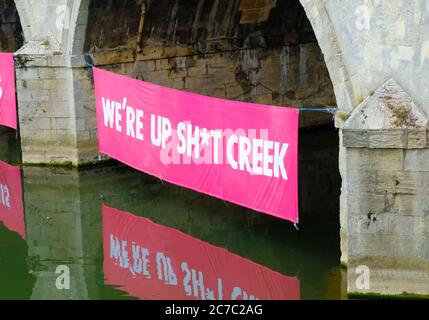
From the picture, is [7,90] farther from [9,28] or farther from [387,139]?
[387,139]

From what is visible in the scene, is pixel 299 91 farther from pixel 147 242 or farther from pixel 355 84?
pixel 355 84

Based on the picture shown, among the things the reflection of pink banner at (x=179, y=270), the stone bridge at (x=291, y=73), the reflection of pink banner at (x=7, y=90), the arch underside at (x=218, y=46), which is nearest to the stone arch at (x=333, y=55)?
the stone bridge at (x=291, y=73)

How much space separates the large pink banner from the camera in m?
10.9

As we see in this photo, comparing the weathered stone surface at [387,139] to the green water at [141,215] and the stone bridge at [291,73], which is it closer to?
the stone bridge at [291,73]

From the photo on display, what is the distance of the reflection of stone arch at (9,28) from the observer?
22516 millimetres

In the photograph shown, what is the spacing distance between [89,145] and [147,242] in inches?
158

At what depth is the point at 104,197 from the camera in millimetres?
14906

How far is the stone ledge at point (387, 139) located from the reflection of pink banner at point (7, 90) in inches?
345

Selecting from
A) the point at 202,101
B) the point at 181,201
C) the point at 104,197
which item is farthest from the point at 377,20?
the point at 104,197

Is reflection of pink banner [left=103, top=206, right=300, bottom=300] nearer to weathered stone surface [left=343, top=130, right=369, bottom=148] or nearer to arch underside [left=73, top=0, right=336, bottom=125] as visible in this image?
weathered stone surface [left=343, top=130, right=369, bottom=148]

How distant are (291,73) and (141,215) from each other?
20.4 ft

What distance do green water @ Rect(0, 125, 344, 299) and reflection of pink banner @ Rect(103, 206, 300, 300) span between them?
0.17m

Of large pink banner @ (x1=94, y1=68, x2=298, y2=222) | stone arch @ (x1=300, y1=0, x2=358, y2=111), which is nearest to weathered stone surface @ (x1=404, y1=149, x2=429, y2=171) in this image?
stone arch @ (x1=300, y1=0, x2=358, y2=111)

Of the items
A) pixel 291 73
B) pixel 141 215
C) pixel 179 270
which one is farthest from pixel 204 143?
pixel 291 73
